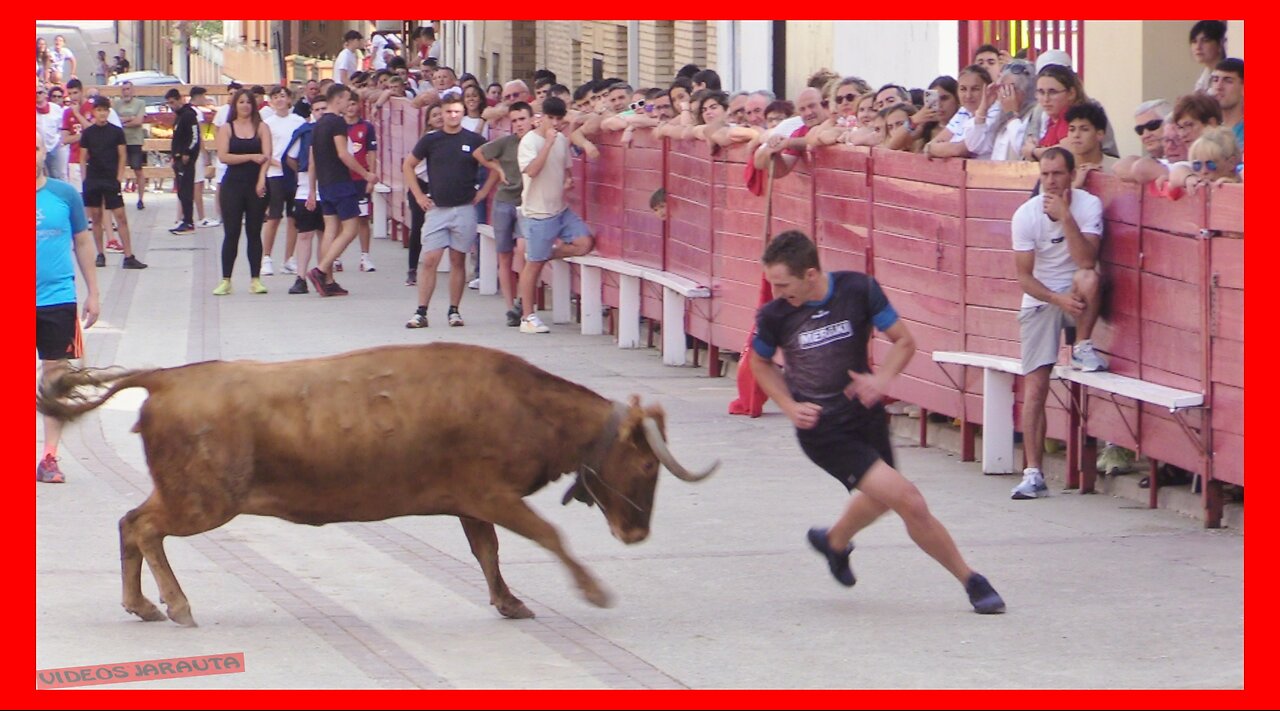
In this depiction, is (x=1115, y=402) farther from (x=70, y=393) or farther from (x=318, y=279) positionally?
(x=318, y=279)

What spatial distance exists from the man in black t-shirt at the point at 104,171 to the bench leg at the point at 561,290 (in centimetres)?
612

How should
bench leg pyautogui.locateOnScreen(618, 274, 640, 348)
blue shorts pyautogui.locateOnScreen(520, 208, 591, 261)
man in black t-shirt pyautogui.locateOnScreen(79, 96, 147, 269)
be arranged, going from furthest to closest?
man in black t-shirt pyautogui.locateOnScreen(79, 96, 147, 269) → blue shorts pyautogui.locateOnScreen(520, 208, 591, 261) → bench leg pyautogui.locateOnScreen(618, 274, 640, 348)

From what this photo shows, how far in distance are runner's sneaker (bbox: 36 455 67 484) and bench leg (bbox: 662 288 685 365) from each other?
5.76 meters

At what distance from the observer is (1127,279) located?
34.5 ft

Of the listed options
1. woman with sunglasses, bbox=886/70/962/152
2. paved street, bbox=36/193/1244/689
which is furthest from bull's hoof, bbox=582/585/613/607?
woman with sunglasses, bbox=886/70/962/152

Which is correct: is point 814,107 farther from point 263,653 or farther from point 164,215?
point 164,215

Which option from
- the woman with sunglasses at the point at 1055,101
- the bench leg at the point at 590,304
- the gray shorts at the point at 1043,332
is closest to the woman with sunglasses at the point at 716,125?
the bench leg at the point at 590,304

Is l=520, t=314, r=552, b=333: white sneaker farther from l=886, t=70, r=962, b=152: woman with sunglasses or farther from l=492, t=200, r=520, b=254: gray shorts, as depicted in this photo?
l=886, t=70, r=962, b=152: woman with sunglasses

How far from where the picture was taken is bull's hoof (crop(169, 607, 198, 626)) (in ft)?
26.5

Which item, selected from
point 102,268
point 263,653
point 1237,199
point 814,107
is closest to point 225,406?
point 263,653

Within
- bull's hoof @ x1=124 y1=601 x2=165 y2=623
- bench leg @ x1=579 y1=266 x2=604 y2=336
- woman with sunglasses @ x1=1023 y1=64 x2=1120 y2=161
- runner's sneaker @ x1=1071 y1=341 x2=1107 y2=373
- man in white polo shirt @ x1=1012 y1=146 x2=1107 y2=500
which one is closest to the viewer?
bull's hoof @ x1=124 y1=601 x2=165 y2=623

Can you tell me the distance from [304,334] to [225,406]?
364 inches

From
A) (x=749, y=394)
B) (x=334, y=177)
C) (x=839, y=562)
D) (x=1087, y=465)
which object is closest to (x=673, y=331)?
(x=749, y=394)

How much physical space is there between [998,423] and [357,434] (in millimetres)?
4516
